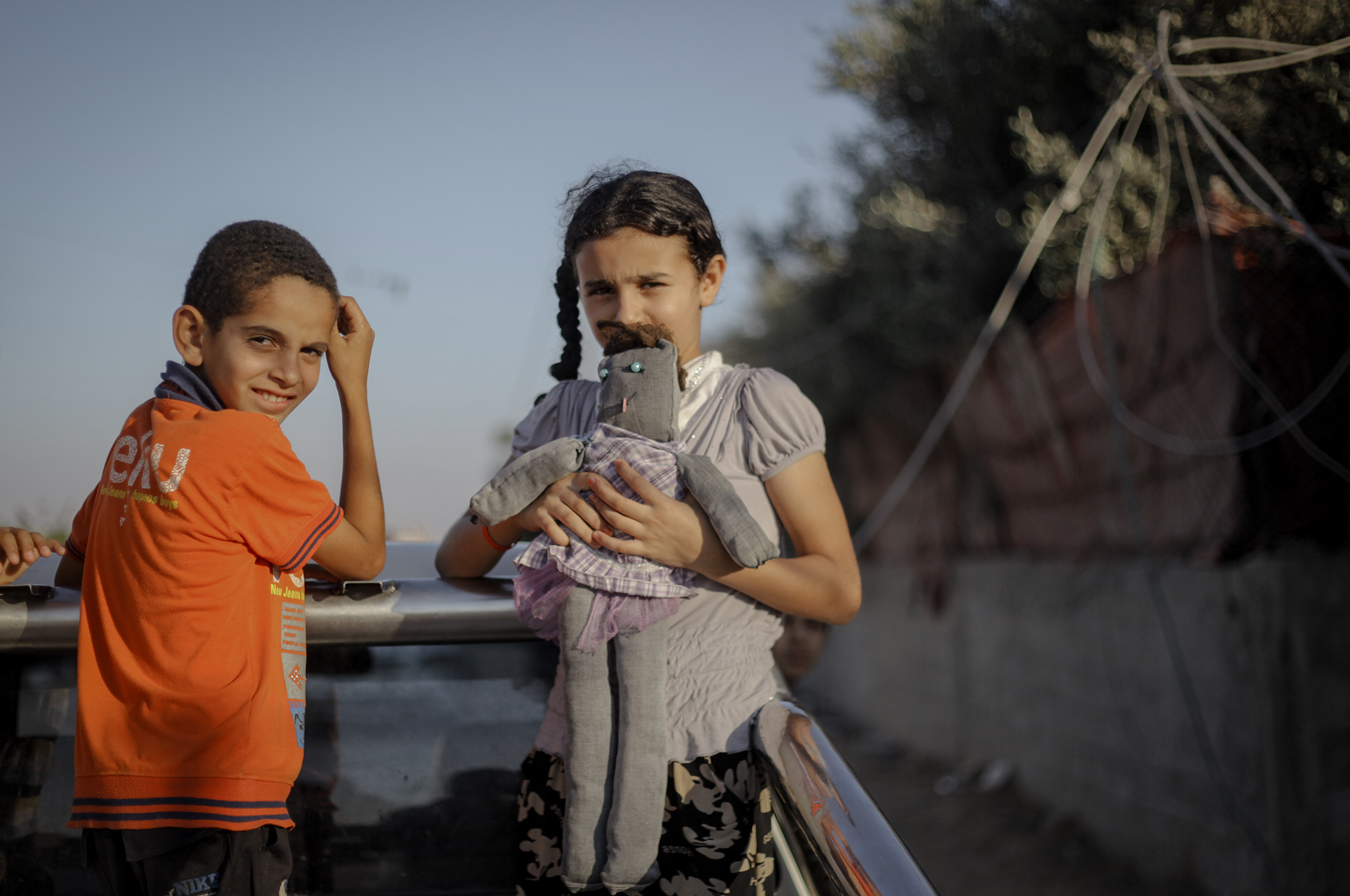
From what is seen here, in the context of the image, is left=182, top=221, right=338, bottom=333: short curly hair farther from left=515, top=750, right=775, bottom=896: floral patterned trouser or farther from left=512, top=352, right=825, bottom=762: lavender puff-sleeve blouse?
left=515, top=750, right=775, bottom=896: floral patterned trouser

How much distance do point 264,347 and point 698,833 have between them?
89 centimetres

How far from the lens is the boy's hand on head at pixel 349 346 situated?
1.38 metres

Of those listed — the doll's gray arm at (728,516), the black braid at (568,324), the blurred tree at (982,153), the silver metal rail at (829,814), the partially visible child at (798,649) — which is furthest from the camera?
the blurred tree at (982,153)

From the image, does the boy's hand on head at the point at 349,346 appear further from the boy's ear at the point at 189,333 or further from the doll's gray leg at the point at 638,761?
the doll's gray leg at the point at 638,761

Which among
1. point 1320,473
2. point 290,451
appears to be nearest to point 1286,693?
point 1320,473

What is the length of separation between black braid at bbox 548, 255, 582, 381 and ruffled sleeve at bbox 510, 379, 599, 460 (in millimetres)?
115

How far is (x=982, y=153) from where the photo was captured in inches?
249

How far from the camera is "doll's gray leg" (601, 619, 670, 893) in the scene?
1.12 m

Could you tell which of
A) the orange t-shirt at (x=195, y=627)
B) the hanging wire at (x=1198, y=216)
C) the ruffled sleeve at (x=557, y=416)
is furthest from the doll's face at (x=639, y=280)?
the hanging wire at (x=1198, y=216)

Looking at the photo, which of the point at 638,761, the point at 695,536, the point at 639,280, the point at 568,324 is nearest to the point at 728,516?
the point at 695,536

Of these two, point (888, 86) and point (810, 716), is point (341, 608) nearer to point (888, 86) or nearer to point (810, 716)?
point (810, 716)

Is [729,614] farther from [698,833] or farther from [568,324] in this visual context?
[568,324]

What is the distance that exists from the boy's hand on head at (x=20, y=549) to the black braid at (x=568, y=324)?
803mm

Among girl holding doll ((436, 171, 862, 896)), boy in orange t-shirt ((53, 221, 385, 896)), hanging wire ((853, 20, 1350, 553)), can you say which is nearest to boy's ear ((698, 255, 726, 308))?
girl holding doll ((436, 171, 862, 896))
